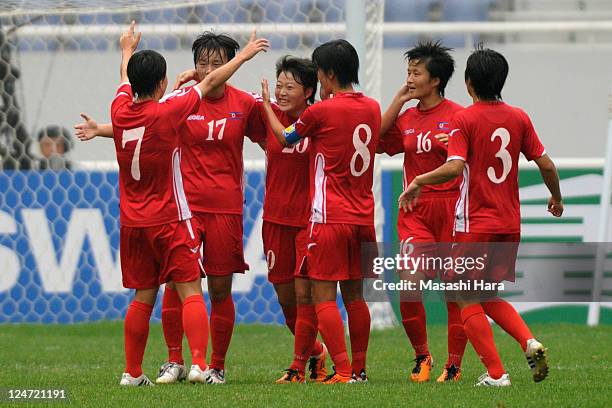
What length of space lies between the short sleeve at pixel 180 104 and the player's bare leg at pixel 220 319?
1153mm

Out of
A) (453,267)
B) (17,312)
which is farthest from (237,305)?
(453,267)

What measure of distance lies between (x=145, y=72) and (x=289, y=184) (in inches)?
49.9

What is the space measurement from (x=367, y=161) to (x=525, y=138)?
0.97 meters

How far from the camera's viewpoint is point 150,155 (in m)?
7.39

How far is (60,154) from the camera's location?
12.6 meters

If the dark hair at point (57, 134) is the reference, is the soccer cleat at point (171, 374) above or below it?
below

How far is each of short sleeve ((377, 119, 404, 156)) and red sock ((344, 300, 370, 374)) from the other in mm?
1067

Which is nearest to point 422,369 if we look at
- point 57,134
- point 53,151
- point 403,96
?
point 403,96

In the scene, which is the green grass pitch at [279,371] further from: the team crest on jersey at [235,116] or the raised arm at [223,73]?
the raised arm at [223,73]

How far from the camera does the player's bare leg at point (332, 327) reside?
753 cm

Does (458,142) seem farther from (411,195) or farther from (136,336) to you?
(136,336)

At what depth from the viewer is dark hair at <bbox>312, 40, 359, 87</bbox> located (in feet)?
24.7

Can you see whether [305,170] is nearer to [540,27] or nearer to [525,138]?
[525,138]

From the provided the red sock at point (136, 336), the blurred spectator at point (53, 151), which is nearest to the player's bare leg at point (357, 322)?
the red sock at point (136, 336)
